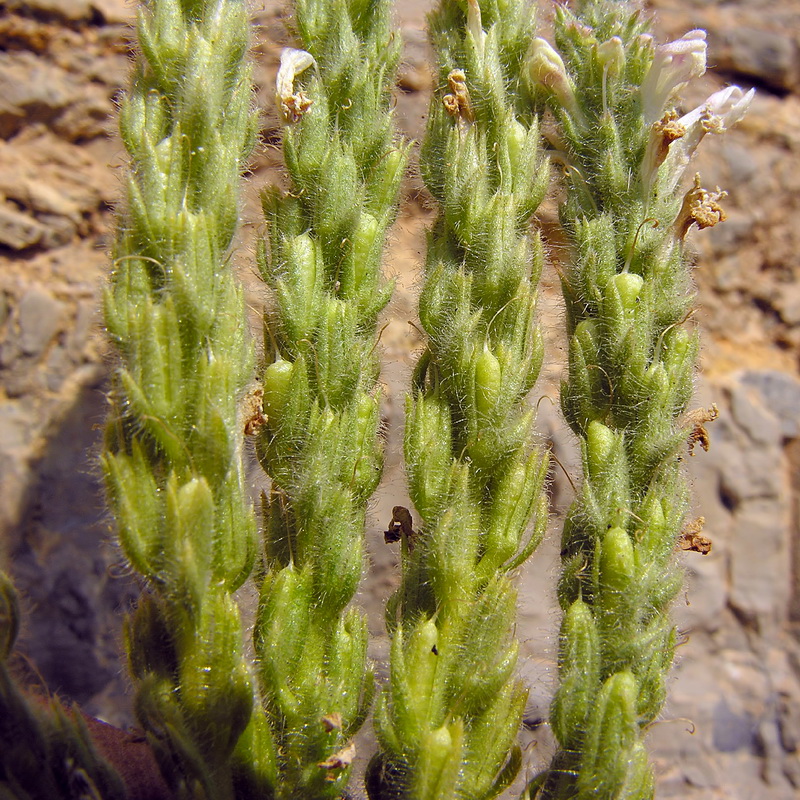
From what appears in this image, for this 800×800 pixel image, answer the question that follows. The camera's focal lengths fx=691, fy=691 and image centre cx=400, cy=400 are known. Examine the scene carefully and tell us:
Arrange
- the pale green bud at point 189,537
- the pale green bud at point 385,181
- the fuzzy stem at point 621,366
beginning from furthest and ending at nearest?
1. the pale green bud at point 385,181
2. the fuzzy stem at point 621,366
3. the pale green bud at point 189,537

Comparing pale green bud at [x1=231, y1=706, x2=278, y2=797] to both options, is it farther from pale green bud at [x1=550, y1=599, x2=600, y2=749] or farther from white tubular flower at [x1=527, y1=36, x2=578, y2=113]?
white tubular flower at [x1=527, y1=36, x2=578, y2=113]

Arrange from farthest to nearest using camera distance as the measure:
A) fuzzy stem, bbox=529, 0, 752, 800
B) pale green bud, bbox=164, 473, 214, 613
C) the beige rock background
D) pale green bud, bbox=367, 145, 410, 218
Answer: the beige rock background
pale green bud, bbox=367, 145, 410, 218
fuzzy stem, bbox=529, 0, 752, 800
pale green bud, bbox=164, 473, 214, 613

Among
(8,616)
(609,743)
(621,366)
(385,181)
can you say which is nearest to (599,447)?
(621,366)

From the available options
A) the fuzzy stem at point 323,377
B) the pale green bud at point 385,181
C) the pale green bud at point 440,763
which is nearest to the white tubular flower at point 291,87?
the fuzzy stem at point 323,377

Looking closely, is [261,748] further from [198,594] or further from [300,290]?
[300,290]

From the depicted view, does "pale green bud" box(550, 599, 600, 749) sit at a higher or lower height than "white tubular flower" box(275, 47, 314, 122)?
lower

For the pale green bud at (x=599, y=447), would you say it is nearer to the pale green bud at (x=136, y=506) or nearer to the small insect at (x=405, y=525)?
the small insect at (x=405, y=525)

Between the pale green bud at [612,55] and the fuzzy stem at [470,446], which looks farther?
the pale green bud at [612,55]

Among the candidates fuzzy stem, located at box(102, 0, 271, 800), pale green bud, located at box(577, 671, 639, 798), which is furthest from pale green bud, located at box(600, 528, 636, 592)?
fuzzy stem, located at box(102, 0, 271, 800)
